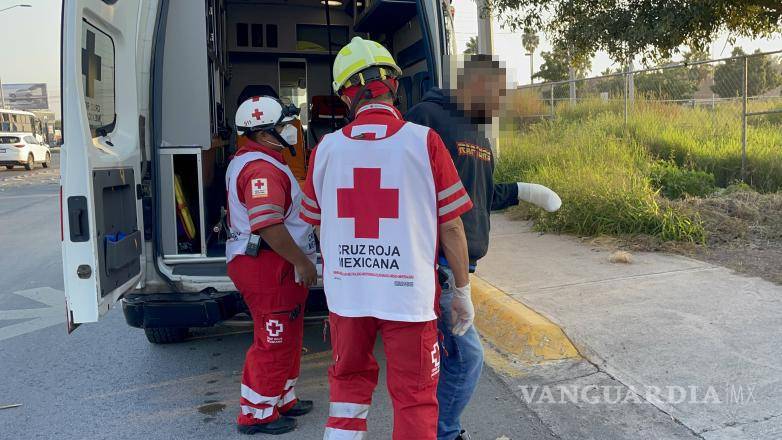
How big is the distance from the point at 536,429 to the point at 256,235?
178 centimetres

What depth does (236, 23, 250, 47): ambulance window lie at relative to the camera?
25.5 feet

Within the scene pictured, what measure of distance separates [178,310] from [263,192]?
0.92 meters

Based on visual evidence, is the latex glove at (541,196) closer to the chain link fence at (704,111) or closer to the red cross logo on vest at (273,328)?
the red cross logo on vest at (273,328)

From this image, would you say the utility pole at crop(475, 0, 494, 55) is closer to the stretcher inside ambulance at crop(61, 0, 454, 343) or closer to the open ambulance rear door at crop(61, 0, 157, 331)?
the stretcher inside ambulance at crop(61, 0, 454, 343)

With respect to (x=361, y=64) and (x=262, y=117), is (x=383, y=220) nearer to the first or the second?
(x=361, y=64)

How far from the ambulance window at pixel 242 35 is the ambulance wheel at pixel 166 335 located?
4231mm

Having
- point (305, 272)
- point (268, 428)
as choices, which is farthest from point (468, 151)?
point (268, 428)

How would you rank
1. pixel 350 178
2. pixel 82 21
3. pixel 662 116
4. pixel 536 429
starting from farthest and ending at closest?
pixel 662 116 → pixel 536 429 → pixel 82 21 → pixel 350 178

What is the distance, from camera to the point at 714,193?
833cm

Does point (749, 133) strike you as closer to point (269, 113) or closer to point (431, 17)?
point (431, 17)

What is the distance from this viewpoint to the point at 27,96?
110812mm

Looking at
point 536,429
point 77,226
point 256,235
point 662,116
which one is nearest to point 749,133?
point 662,116

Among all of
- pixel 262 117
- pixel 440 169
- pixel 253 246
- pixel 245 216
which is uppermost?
pixel 262 117

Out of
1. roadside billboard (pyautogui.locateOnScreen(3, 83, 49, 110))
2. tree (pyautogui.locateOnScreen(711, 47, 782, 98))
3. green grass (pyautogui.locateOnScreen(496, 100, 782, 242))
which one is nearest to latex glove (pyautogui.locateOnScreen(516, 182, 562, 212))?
green grass (pyautogui.locateOnScreen(496, 100, 782, 242))
